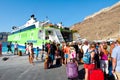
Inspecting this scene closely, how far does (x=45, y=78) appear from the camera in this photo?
1475 cm

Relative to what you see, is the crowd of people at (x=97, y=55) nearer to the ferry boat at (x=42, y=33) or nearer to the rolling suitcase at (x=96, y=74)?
the rolling suitcase at (x=96, y=74)

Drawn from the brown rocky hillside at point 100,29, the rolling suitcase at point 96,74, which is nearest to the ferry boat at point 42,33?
the rolling suitcase at point 96,74

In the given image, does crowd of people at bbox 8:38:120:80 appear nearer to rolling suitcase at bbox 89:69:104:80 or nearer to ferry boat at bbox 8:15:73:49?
rolling suitcase at bbox 89:69:104:80

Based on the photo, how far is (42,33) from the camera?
2702 cm

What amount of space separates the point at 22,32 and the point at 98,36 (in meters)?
53.7

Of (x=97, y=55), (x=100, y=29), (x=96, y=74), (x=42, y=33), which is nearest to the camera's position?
(x=96, y=74)

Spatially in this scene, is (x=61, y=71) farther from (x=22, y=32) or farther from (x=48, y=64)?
(x=22, y=32)

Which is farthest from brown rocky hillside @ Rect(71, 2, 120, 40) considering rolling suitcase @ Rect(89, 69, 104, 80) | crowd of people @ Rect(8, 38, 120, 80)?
rolling suitcase @ Rect(89, 69, 104, 80)

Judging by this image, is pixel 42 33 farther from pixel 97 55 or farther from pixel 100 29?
pixel 100 29

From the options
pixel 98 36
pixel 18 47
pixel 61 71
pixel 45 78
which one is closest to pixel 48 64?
pixel 61 71

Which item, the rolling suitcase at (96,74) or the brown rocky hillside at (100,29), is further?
the brown rocky hillside at (100,29)

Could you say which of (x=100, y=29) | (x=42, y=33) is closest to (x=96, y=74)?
(x=42, y=33)

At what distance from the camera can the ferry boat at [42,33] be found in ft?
88.6

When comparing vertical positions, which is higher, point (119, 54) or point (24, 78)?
point (119, 54)
